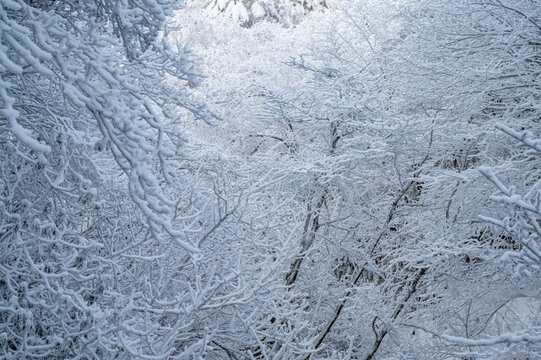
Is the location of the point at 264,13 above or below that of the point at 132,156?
below

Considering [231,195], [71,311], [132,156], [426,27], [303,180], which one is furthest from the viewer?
[303,180]

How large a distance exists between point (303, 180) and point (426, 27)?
106 inches

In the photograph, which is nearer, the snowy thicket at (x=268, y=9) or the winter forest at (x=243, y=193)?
the winter forest at (x=243, y=193)

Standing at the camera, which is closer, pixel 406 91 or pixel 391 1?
pixel 406 91

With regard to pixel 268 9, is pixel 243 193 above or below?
below

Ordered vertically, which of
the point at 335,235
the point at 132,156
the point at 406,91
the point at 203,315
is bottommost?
the point at 335,235

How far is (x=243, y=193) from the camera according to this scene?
484 cm

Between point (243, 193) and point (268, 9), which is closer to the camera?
point (243, 193)

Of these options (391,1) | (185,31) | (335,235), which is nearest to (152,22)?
(335,235)

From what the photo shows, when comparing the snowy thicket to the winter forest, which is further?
the snowy thicket

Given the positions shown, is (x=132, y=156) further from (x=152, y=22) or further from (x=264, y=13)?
(x=264, y=13)

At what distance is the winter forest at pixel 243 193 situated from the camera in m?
1.86

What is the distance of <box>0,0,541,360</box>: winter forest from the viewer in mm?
1857

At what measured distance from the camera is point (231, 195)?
15.1ft
